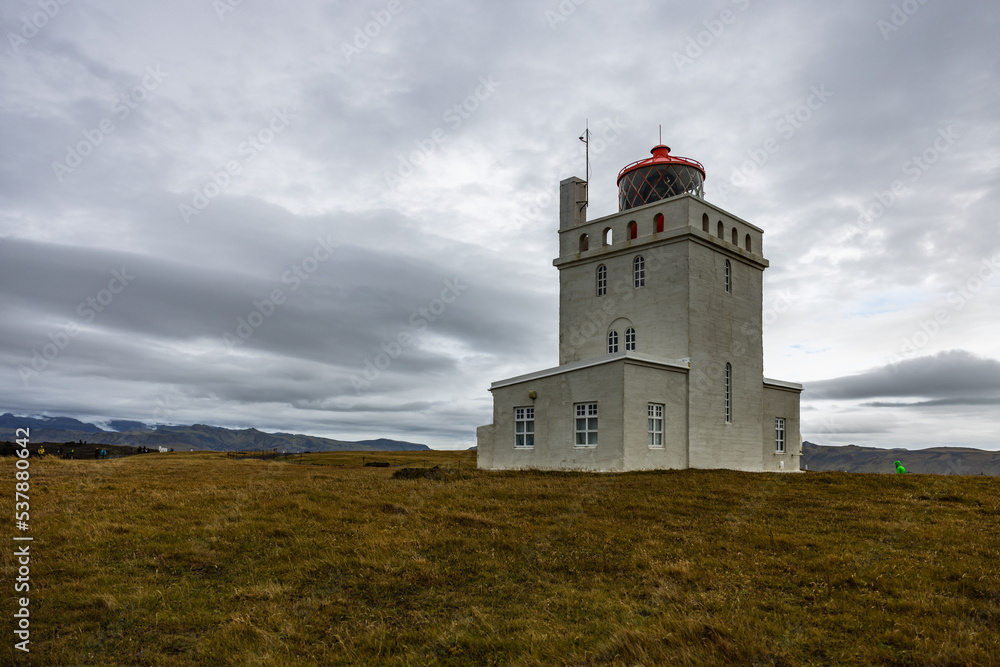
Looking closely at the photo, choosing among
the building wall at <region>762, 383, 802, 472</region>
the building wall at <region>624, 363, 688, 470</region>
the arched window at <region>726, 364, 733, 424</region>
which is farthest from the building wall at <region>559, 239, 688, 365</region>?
the building wall at <region>762, 383, 802, 472</region>

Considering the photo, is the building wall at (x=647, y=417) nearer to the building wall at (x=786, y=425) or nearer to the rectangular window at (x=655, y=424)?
the rectangular window at (x=655, y=424)

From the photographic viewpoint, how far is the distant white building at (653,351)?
2770 cm

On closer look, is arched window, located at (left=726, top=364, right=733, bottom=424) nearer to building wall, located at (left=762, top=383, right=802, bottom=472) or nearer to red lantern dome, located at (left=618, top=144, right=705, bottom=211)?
building wall, located at (left=762, top=383, right=802, bottom=472)

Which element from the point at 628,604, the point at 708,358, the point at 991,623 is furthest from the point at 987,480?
the point at 628,604

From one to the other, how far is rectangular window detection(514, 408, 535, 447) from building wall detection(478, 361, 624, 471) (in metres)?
0.24

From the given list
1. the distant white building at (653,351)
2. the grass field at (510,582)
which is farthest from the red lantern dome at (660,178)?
the grass field at (510,582)

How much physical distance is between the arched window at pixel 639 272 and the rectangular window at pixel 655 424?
666 centimetres

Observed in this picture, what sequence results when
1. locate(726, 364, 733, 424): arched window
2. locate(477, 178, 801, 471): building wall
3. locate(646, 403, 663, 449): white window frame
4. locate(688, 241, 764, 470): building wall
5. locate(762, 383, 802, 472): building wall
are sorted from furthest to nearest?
locate(762, 383, 802, 472): building wall
locate(726, 364, 733, 424): arched window
locate(688, 241, 764, 470): building wall
locate(646, 403, 663, 449): white window frame
locate(477, 178, 801, 471): building wall

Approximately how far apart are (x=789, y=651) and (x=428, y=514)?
961 cm

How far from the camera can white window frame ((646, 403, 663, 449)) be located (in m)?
27.9

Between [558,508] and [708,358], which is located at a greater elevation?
[708,358]

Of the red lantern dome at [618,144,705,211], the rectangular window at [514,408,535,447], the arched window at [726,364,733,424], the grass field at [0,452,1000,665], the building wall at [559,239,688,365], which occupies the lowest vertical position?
the grass field at [0,452,1000,665]

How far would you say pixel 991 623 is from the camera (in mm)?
7141

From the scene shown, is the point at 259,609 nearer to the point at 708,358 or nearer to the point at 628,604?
the point at 628,604
